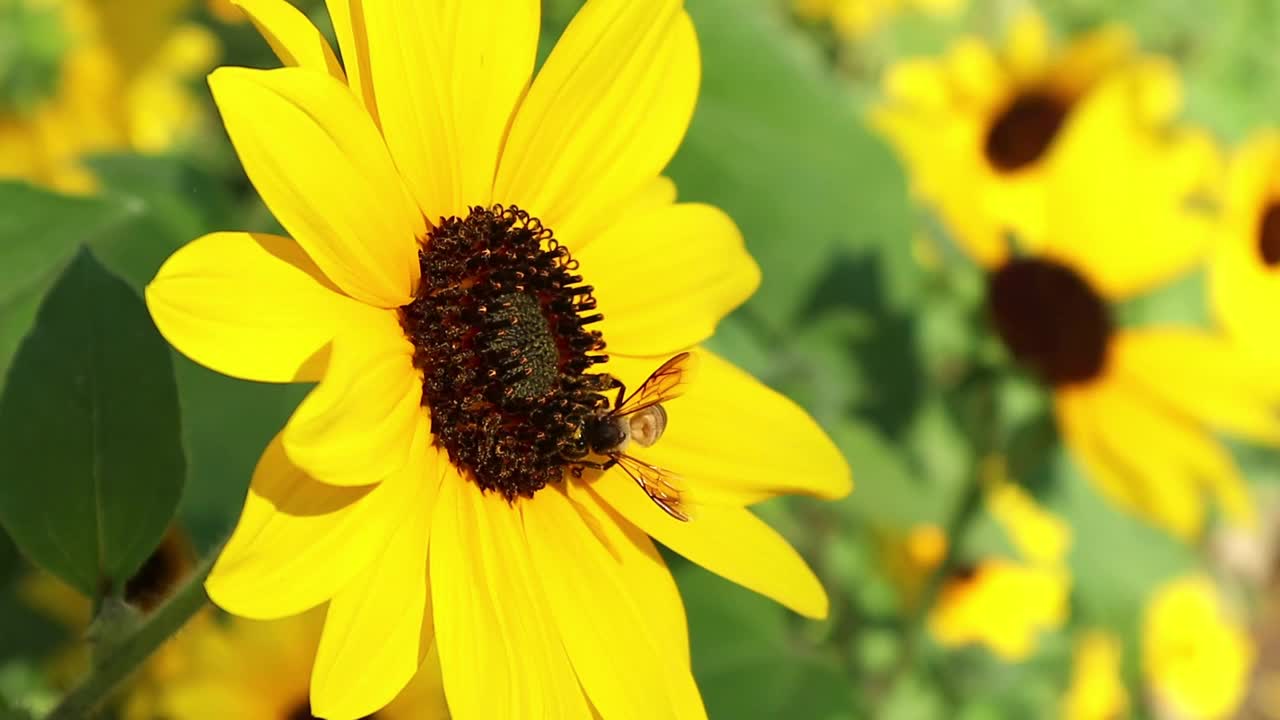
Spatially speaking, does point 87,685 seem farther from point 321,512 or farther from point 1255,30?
point 1255,30

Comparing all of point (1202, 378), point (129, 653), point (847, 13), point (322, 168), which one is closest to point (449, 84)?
point (322, 168)

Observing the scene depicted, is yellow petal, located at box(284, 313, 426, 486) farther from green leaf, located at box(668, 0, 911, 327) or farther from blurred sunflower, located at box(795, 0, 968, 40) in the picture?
blurred sunflower, located at box(795, 0, 968, 40)

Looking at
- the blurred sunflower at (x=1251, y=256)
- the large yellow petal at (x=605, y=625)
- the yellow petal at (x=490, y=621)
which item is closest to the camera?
the yellow petal at (x=490, y=621)

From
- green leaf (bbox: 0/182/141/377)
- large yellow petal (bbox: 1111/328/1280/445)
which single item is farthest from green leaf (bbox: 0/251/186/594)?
large yellow petal (bbox: 1111/328/1280/445)

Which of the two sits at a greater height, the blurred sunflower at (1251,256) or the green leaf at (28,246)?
the blurred sunflower at (1251,256)

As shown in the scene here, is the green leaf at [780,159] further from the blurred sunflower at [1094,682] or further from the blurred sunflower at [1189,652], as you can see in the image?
the blurred sunflower at [1189,652]

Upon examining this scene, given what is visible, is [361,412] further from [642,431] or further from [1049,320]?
[1049,320]

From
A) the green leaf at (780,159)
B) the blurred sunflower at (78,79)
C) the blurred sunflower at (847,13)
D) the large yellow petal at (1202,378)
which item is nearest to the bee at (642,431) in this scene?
the green leaf at (780,159)
